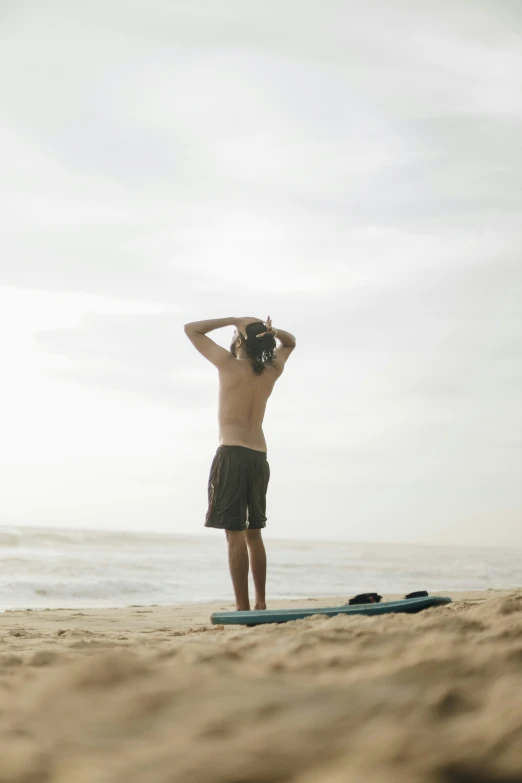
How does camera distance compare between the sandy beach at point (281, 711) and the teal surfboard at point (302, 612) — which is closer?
the sandy beach at point (281, 711)

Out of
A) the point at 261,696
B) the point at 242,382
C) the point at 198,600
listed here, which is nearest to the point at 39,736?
the point at 261,696

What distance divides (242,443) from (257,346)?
679 millimetres

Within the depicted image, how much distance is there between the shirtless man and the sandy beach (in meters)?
2.30

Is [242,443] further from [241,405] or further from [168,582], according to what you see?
[168,582]

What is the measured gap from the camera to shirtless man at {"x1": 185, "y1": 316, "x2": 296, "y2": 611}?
4398 millimetres

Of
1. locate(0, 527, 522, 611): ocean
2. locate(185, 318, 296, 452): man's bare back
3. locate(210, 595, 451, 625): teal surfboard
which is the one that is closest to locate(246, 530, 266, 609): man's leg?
locate(185, 318, 296, 452): man's bare back

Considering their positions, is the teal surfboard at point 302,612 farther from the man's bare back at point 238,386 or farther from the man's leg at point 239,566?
the man's bare back at point 238,386

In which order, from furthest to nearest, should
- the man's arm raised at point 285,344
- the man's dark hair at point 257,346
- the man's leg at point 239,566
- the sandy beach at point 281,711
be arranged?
the man's arm raised at point 285,344
the man's dark hair at point 257,346
the man's leg at point 239,566
the sandy beach at point 281,711

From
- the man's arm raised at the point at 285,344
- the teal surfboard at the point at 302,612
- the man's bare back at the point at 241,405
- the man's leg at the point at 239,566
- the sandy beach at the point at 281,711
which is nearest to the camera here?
the sandy beach at the point at 281,711

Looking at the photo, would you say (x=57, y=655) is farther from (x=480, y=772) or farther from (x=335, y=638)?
(x=480, y=772)

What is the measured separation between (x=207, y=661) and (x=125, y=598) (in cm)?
727

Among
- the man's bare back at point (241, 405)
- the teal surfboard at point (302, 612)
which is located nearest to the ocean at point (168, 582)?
the man's bare back at point (241, 405)

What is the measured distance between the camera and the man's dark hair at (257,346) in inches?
185

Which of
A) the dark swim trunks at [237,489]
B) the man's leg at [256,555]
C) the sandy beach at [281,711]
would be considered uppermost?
the dark swim trunks at [237,489]
